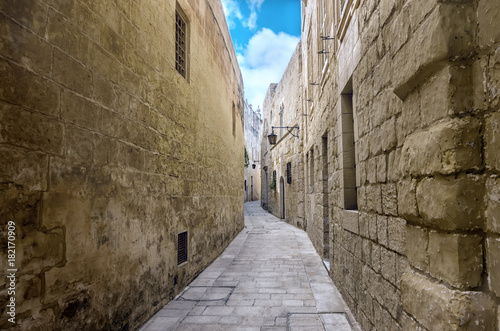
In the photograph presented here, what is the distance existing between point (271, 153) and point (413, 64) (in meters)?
18.6

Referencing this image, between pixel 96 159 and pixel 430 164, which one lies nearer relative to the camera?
pixel 430 164

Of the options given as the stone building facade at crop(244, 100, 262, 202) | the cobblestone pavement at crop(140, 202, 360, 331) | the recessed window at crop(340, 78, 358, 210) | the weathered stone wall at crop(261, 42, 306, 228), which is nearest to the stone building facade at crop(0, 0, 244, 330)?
the cobblestone pavement at crop(140, 202, 360, 331)

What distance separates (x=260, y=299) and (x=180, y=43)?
13.0 feet

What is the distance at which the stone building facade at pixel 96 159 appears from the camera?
1.83 m

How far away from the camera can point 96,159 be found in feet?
8.50

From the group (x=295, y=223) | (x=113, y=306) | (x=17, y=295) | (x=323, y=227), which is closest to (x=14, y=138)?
(x=17, y=295)

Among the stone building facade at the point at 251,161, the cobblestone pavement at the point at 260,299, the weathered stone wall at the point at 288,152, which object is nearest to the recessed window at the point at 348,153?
the cobblestone pavement at the point at 260,299

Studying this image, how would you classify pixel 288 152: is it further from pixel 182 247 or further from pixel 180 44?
pixel 182 247

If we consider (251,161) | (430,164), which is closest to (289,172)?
(430,164)

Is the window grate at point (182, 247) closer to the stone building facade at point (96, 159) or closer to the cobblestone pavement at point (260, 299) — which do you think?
Answer: the stone building facade at point (96, 159)

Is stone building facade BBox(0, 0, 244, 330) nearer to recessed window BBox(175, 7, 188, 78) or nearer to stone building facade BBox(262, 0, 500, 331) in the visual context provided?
recessed window BBox(175, 7, 188, 78)

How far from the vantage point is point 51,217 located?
2.06 metres

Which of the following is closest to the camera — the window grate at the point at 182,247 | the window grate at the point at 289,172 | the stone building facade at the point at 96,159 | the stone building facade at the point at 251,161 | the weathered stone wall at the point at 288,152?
the stone building facade at the point at 96,159

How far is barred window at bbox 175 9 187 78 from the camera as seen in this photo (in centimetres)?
485
